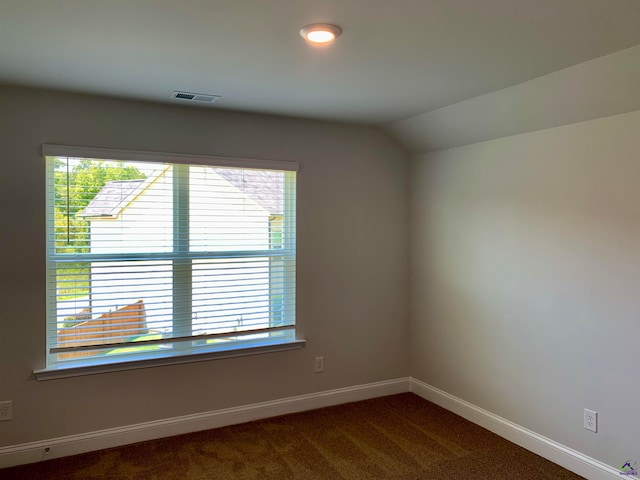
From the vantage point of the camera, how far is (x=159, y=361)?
3291 millimetres

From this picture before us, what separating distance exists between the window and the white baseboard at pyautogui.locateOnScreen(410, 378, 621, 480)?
1.32 m

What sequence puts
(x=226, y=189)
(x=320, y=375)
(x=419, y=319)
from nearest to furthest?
(x=226, y=189) → (x=320, y=375) → (x=419, y=319)

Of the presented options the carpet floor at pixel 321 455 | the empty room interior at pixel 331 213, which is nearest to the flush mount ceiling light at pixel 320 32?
the empty room interior at pixel 331 213

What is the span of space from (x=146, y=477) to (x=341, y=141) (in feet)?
9.08

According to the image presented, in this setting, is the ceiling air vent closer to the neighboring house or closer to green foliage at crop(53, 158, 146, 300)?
the neighboring house

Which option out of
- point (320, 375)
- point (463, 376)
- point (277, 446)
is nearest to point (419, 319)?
point (463, 376)

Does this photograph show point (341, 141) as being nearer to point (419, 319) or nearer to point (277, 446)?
point (419, 319)

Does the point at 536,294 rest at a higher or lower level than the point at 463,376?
higher

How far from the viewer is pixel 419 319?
13.7 ft

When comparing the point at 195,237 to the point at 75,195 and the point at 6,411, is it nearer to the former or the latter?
the point at 75,195

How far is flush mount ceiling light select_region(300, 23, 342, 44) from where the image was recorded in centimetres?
199

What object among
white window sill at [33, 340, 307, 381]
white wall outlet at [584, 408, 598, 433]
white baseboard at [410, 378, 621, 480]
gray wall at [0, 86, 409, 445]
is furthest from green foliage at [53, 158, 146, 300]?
white wall outlet at [584, 408, 598, 433]

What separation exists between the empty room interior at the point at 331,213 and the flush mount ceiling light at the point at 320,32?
11 mm

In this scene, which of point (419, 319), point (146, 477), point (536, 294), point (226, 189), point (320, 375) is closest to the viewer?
point (146, 477)
